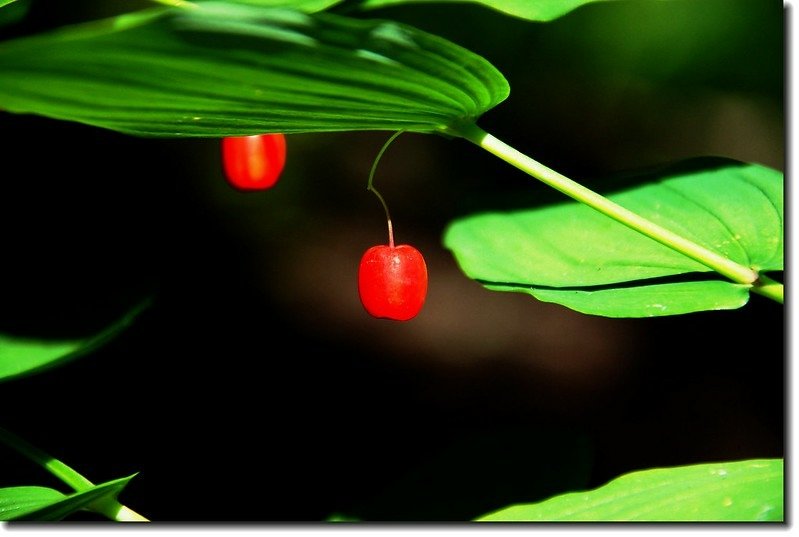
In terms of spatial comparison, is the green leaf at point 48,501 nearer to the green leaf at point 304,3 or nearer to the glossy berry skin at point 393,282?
the glossy berry skin at point 393,282

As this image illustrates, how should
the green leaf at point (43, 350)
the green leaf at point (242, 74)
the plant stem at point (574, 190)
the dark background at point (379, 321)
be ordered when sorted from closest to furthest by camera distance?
1. the green leaf at point (242, 74)
2. the plant stem at point (574, 190)
3. the green leaf at point (43, 350)
4. the dark background at point (379, 321)

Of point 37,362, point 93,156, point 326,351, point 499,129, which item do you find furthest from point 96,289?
point 499,129

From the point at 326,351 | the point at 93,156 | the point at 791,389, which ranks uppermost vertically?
the point at 93,156

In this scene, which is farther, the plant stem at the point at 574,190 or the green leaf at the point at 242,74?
the plant stem at the point at 574,190

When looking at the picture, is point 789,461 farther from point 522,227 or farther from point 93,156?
point 93,156

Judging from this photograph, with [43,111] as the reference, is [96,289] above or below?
above

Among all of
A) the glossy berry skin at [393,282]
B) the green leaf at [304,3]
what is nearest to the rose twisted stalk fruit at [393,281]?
the glossy berry skin at [393,282]

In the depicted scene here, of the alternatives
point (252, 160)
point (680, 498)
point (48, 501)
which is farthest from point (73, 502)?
point (680, 498)
